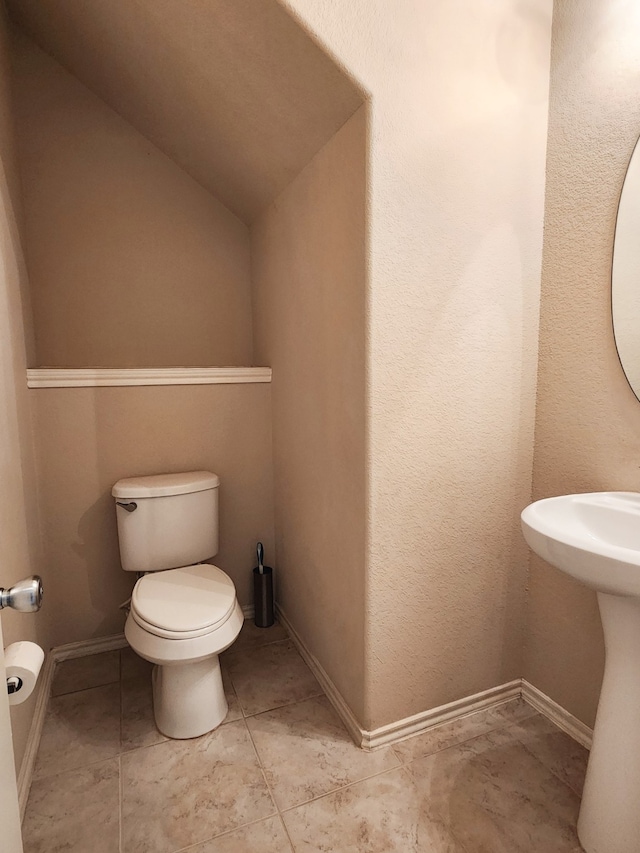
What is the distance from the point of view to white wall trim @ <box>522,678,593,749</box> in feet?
4.87

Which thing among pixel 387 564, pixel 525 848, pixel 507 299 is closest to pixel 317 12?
pixel 507 299

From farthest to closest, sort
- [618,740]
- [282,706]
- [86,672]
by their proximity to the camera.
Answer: [86,672]
[282,706]
[618,740]

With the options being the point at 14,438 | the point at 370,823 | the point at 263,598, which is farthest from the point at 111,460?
the point at 370,823

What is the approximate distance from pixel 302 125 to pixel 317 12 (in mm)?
318

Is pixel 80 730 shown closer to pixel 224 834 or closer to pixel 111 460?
pixel 224 834

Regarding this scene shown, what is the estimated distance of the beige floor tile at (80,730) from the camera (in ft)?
4.78

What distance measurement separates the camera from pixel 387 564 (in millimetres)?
1418

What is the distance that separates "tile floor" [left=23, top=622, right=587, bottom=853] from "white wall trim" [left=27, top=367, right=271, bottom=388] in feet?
3.76

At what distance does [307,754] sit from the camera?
1.47 meters

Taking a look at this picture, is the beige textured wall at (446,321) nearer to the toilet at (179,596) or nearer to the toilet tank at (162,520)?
the toilet at (179,596)

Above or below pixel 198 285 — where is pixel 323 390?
below

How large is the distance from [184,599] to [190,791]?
511 mm

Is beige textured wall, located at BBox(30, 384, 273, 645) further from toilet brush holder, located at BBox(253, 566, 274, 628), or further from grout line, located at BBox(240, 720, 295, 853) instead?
grout line, located at BBox(240, 720, 295, 853)

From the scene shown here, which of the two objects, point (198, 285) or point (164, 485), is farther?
point (198, 285)
